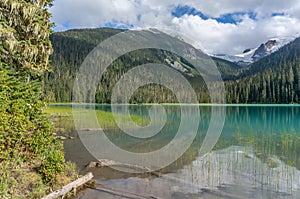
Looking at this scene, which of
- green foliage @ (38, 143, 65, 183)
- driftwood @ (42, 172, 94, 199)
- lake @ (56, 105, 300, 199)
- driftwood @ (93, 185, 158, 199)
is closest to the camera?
driftwood @ (42, 172, 94, 199)

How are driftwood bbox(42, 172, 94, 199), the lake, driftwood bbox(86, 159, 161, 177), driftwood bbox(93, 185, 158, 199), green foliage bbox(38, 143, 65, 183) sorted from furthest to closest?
1. driftwood bbox(86, 159, 161, 177)
2. the lake
3. driftwood bbox(93, 185, 158, 199)
4. green foliage bbox(38, 143, 65, 183)
5. driftwood bbox(42, 172, 94, 199)

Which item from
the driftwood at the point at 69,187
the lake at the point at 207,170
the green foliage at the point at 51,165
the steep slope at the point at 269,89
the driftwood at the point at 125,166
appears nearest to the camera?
the driftwood at the point at 69,187

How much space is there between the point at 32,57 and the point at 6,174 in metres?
5.98

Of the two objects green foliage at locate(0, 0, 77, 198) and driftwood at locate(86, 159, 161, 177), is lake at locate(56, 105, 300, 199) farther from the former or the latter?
green foliage at locate(0, 0, 77, 198)

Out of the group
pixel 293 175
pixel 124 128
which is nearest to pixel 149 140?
pixel 124 128

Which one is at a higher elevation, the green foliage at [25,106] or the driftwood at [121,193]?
the green foliage at [25,106]

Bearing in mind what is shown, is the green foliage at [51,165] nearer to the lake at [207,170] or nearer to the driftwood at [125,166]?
the lake at [207,170]

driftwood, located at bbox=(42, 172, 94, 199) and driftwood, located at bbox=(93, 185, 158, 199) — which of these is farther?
driftwood, located at bbox=(93, 185, 158, 199)

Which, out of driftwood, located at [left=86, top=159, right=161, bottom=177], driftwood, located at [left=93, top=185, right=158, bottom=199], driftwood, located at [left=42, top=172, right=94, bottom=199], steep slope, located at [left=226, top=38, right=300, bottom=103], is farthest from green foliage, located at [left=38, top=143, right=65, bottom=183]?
steep slope, located at [left=226, top=38, right=300, bottom=103]

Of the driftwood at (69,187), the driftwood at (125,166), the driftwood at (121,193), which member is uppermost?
the driftwood at (69,187)

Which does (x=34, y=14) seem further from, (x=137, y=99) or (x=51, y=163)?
(x=137, y=99)

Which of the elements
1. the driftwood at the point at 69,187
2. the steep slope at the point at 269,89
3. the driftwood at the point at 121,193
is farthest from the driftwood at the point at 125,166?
the steep slope at the point at 269,89

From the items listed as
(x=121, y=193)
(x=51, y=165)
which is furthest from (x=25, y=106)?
(x=121, y=193)

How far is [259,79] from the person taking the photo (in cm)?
16462
